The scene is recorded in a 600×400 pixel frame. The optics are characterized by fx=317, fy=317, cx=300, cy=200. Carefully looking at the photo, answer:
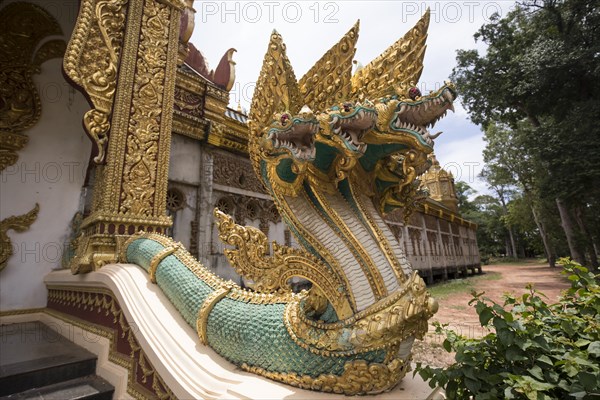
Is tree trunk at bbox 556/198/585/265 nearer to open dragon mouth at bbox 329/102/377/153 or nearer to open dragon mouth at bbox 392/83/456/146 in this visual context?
open dragon mouth at bbox 392/83/456/146

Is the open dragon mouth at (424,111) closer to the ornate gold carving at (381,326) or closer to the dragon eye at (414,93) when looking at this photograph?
the dragon eye at (414,93)

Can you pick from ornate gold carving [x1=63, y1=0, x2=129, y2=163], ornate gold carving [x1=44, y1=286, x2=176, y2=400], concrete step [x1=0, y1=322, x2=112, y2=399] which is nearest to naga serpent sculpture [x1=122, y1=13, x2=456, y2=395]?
ornate gold carving [x1=44, y1=286, x2=176, y2=400]

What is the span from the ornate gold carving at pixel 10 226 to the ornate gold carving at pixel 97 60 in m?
1.76

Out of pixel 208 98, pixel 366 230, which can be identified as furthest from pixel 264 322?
pixel 208 98

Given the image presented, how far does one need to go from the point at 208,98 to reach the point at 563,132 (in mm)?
12220

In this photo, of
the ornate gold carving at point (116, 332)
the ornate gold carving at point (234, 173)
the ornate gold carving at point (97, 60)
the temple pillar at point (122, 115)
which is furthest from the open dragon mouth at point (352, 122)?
the ornate gold carving at point (234, 173)

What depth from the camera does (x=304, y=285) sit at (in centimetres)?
545

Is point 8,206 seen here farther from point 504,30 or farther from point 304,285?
point 504,30

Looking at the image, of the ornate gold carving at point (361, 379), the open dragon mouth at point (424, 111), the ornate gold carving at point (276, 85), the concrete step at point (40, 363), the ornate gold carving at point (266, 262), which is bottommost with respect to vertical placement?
the concrete step at point (40, 363)

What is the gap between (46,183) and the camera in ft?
14.5

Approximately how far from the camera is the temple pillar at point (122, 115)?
10.3 ft

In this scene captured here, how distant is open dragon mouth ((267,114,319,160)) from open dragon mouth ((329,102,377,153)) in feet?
0.29

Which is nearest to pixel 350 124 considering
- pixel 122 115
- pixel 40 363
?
pixel 40 363

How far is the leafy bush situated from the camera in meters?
0.96
